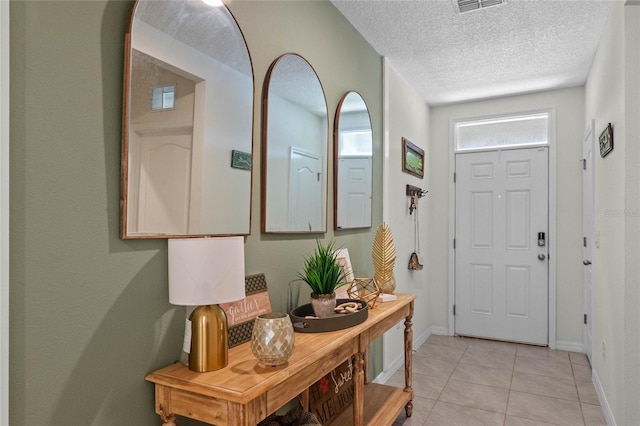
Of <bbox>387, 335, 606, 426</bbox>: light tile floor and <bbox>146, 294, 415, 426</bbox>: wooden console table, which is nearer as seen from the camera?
<bbox>146, 294, 415, 426</bbox>: wooden console table

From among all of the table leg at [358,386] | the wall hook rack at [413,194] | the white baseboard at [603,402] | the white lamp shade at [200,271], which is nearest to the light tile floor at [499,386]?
the white baseboard at [603,402]

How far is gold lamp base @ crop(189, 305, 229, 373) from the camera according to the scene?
1335 millimetres

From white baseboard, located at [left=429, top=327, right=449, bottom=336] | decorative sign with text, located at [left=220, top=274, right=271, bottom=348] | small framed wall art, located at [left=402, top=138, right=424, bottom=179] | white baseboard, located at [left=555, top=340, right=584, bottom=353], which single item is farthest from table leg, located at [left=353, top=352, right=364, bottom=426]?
white baseboard, located at [left=555, top=340, right=584, bottom=353]

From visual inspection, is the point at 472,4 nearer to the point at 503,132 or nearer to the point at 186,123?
the point at 186,123

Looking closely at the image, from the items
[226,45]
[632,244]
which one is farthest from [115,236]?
[632,244]

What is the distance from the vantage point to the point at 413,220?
4.25 metres

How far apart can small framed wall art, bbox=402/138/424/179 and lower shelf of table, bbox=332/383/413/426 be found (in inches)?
77.2

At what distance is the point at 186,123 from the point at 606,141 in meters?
2.65

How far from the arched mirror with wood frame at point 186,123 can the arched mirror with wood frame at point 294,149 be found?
0.51 feet

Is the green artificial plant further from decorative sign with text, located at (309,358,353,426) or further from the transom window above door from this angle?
the transom window above door

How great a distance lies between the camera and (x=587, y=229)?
3.96m

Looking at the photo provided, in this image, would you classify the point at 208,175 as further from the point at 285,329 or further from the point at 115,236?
the point at 285,329

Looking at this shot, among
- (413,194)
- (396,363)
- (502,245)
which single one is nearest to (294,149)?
(413,194)
